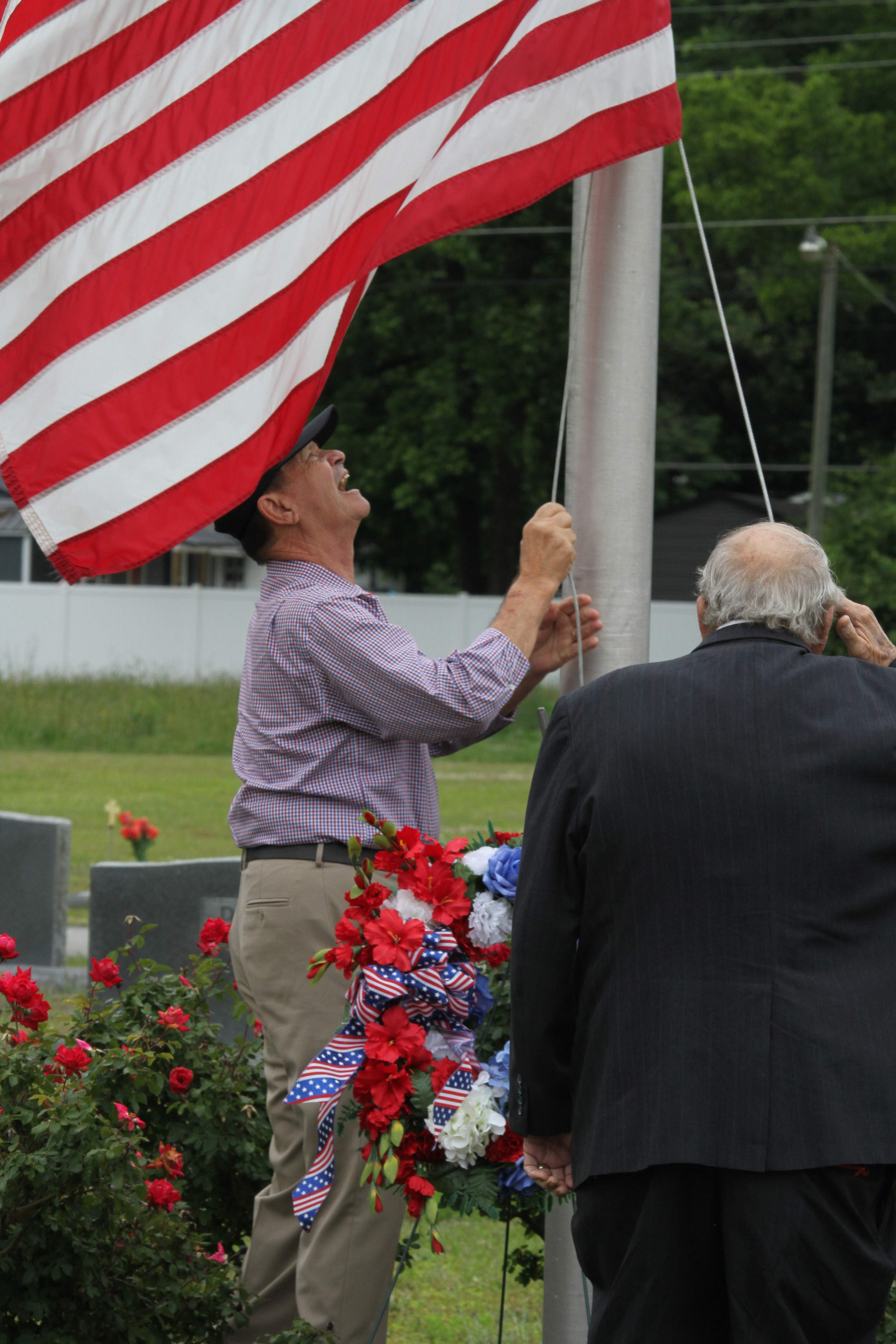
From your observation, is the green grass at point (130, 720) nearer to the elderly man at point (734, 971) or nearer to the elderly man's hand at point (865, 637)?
the elderly man's hand at point (865, 637)

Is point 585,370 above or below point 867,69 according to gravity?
below

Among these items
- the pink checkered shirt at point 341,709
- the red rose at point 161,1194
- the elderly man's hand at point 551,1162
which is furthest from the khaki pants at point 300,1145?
the elderly man's hand at point 551,1162

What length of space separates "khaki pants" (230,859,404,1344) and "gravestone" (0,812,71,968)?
5398 mm

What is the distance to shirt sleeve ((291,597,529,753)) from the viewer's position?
10.8 feet

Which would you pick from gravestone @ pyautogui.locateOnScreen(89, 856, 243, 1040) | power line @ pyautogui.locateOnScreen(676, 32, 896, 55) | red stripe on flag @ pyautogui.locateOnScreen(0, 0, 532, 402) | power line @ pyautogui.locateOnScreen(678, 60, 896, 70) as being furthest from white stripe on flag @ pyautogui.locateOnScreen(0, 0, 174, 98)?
power line @ pyautogui.locateOnScreen(676, 32, 896, 55)

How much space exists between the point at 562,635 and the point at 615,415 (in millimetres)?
498

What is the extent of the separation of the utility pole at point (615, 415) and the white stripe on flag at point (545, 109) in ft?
0.52

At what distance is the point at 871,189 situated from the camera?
116 ft

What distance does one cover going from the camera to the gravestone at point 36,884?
29.0 ft

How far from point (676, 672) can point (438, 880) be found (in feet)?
2.74

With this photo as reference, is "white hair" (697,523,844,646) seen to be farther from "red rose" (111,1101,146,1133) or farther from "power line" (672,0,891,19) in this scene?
"power line" (672,0,891,19)

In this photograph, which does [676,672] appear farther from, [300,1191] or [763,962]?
[300,1191]

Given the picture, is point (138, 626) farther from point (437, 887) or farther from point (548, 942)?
point (548, 942)

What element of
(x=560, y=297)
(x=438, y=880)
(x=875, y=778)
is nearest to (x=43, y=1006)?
(x=438, y=880)
